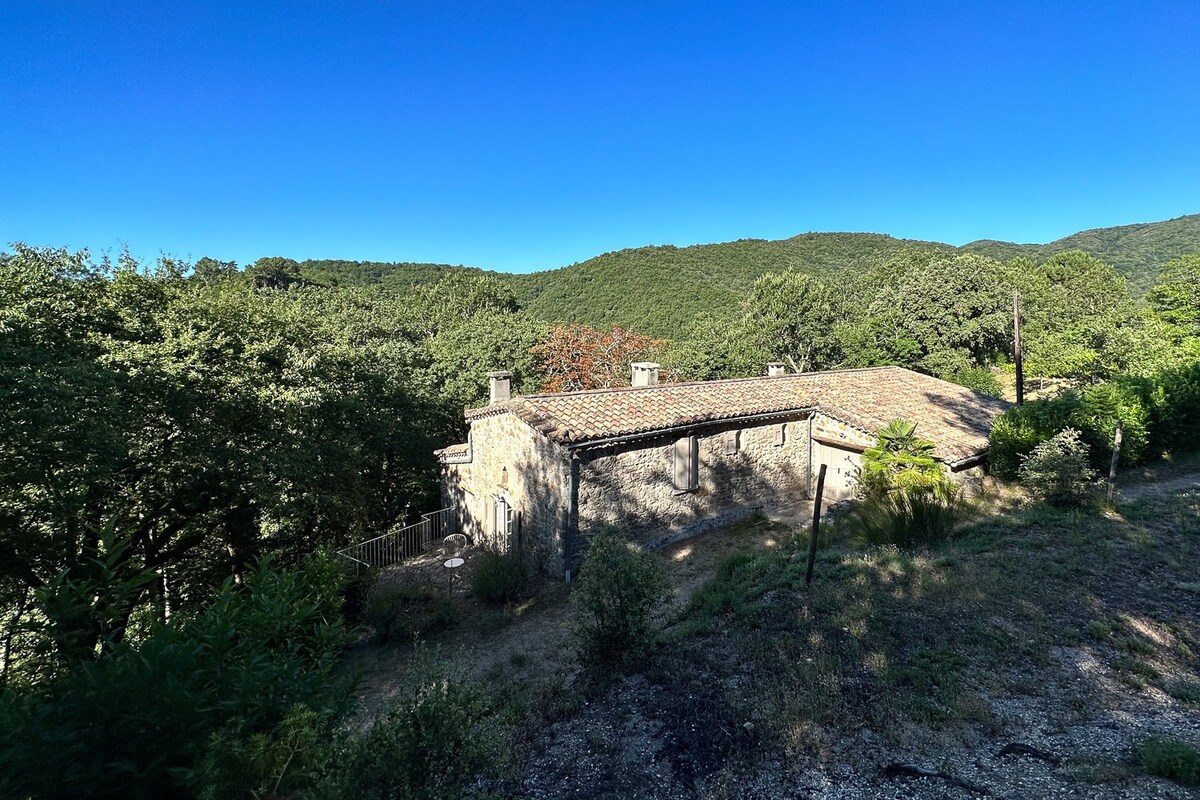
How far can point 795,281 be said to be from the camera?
3103 cm

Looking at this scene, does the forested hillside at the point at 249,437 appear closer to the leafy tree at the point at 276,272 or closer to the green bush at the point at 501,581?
the green bush at the point at 501,581

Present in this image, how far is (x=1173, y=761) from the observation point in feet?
12.9

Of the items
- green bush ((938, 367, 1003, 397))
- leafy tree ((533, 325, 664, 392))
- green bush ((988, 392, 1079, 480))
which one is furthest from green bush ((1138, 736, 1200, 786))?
green bush ((938, 367, 1003, 397))

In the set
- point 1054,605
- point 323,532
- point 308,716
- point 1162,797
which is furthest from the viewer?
point 323,532

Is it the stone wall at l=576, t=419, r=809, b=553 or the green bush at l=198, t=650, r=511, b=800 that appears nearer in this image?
the green bush at l=198, t=650, r=511, b=800

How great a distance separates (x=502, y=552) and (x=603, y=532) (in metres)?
8.01

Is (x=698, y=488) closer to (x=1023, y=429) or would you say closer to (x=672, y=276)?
(x=1023, y=429)

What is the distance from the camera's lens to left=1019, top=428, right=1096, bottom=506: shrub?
10.3m

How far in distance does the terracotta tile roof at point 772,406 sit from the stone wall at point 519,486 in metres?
0.55

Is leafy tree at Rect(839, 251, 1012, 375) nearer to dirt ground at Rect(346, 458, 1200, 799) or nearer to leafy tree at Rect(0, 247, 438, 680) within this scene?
dirt ground at Rect(346, 458, 1200, 799)

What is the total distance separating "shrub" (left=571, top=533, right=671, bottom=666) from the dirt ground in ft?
1.22

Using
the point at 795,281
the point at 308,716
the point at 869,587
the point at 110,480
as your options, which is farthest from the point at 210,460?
the point at 795,281

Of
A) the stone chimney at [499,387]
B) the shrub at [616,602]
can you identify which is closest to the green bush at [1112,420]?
the shrub at [616,602]

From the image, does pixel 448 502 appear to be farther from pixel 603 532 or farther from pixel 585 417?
pixel 603 532
